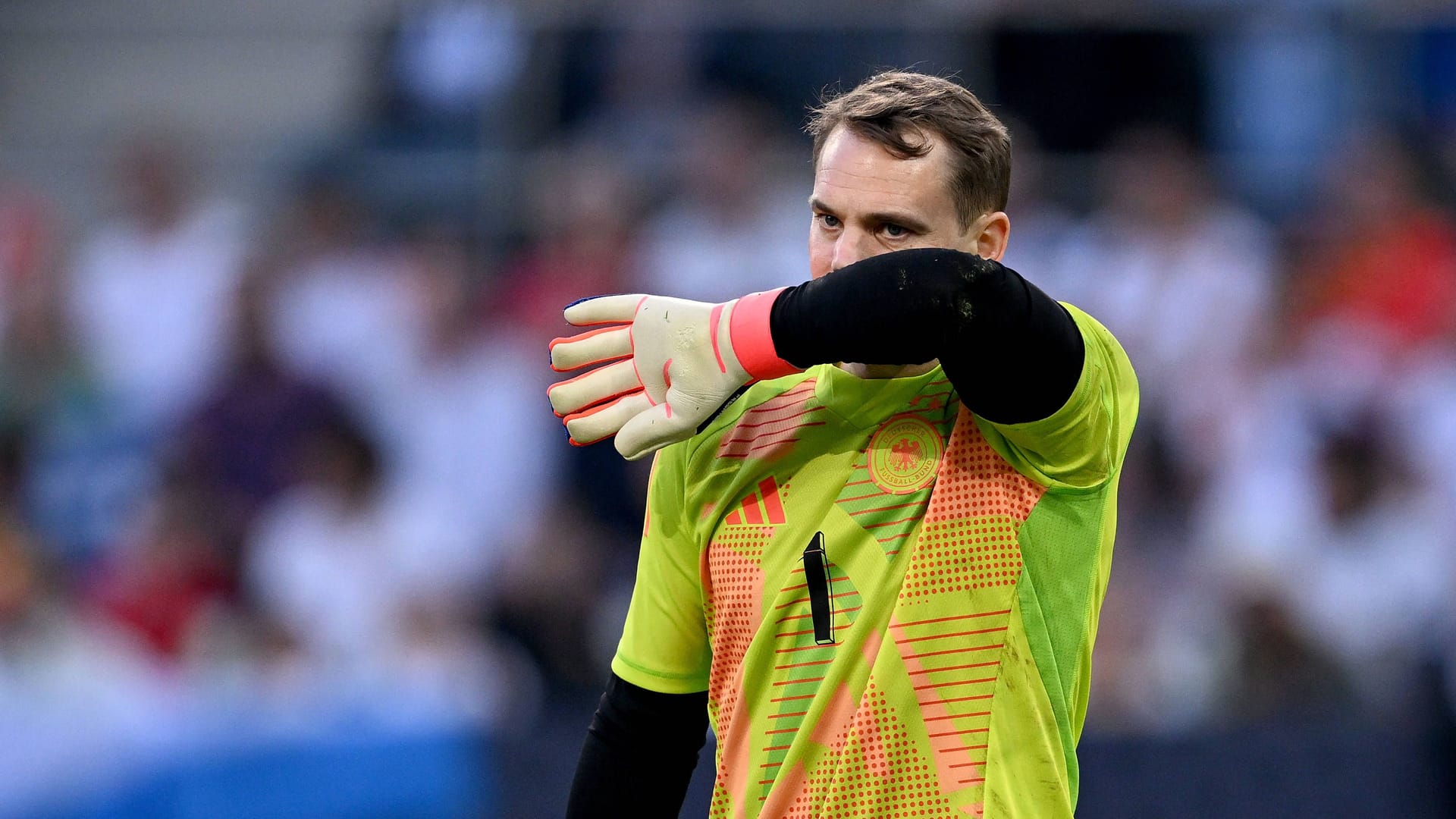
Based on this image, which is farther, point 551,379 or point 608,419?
point 551,379

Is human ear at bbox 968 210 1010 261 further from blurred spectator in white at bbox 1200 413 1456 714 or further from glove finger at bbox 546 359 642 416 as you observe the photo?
blurred spectator in white at bbox 1200 413 1456 714

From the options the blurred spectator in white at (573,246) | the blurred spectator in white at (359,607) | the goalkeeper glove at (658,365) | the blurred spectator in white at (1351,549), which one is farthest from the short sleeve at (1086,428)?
the blurred spectator in white at (573,246)

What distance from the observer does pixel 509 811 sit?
5.79m

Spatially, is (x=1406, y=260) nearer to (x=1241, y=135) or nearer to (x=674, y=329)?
(x=1241, y=135)

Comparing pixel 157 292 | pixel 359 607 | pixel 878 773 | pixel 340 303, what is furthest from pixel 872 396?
pixel 157 292

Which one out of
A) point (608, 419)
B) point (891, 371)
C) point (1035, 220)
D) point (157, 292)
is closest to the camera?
point (608, 419)

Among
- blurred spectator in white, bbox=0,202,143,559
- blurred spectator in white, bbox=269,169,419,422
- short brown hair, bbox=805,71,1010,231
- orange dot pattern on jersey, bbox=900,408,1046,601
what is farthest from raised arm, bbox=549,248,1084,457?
blurred spectator in white, bbox=0,202,143,559

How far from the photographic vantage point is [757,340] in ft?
8.13

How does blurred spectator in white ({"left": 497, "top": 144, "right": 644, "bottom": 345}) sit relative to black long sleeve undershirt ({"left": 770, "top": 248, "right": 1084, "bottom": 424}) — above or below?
below

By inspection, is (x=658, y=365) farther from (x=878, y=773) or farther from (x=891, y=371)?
(x=878, y=773)

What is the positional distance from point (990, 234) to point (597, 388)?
67cm

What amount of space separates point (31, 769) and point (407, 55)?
3.71 m

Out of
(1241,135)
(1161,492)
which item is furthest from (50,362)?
(1241,135)

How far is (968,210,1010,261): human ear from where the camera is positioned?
8.91 feet
